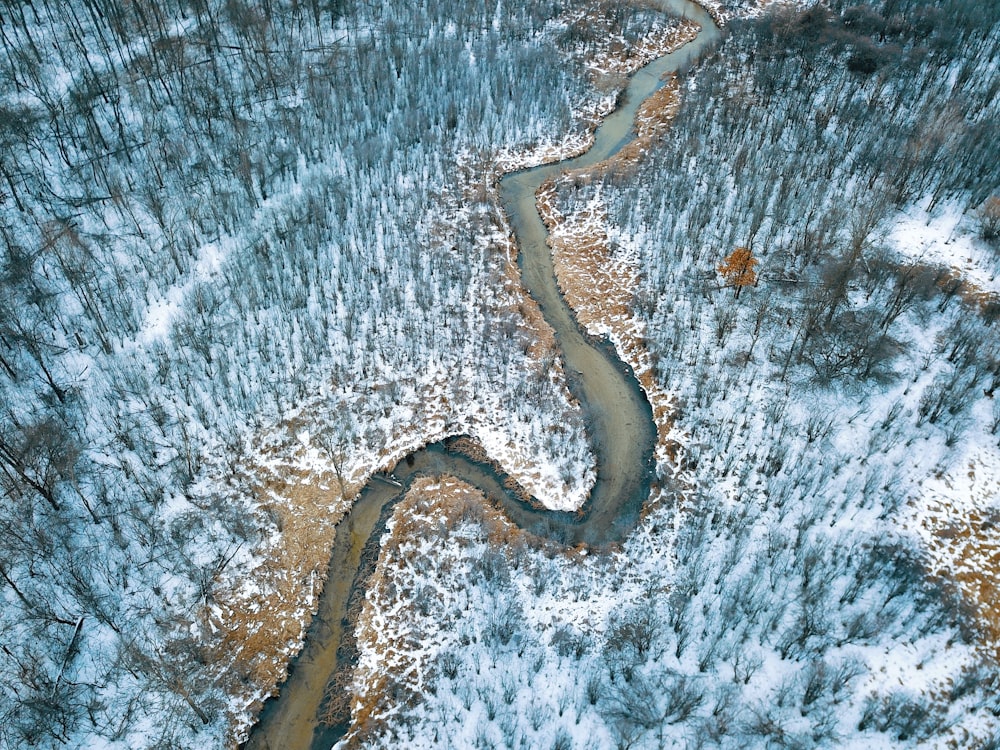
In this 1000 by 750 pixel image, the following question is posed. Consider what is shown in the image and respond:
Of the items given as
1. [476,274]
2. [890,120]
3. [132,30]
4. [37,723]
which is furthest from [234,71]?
[890,120]

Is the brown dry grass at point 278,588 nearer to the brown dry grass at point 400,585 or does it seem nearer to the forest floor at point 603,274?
the brown dry grass at point 400,585

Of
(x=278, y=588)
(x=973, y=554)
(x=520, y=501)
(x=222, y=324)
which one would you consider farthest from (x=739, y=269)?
(x=278, y=588)

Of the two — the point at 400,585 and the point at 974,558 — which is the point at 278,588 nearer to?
the point at 400,585

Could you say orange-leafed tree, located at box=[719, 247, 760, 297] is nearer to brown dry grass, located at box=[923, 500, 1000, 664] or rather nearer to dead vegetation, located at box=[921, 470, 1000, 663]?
dead vegetation, located at box=[921, 470, 1000, 663]

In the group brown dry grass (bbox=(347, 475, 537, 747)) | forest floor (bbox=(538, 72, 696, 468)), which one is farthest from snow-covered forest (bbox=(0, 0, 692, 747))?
forest floor (bbox=(538, 72, 696, 468))

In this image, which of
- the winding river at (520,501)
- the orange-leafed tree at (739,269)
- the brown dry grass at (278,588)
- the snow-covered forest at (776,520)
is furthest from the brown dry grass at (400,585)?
the orange-leafed tree at (739,269)

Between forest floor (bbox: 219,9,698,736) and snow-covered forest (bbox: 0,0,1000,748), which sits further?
forest floor (bbox: 219,9,698,736)
